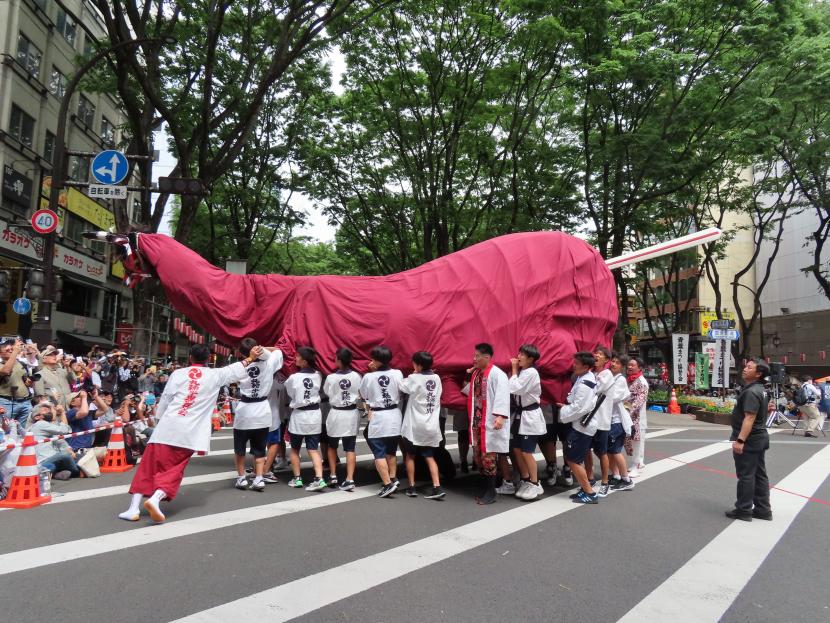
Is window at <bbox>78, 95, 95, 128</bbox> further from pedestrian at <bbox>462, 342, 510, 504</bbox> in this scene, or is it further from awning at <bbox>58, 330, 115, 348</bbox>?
pedestrian at <bbox>462, 342, 510, 504</bbox>

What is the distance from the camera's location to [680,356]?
21.3m

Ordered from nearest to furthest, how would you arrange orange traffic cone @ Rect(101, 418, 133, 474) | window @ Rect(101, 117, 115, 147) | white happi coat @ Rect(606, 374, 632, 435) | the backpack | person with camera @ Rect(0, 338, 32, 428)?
white happi coat @ Rect(606, 374, 632, 435) < person with camera @ Rect(0, 338, 32, 428) < orange traffic cone @ Rect(101, 418, 133, 474) < the backpack < window @ Rect(101, 117, 115, 147)

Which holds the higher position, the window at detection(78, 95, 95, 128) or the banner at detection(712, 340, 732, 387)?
the window at detection(78, 95, 95, 128)

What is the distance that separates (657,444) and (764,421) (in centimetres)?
685

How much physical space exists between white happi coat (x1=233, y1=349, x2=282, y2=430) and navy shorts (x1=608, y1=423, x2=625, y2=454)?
437 cm

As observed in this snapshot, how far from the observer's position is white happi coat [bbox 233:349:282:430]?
672cm

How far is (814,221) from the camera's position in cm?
3238

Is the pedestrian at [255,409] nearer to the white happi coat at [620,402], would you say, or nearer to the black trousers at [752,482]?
the white happi coat at [620,402]

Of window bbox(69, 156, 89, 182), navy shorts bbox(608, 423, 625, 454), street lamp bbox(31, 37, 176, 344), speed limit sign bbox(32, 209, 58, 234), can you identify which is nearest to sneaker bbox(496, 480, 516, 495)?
navy shorts bbox(608, 423, 625, 454)

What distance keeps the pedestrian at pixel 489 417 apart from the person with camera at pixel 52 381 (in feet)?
20.6

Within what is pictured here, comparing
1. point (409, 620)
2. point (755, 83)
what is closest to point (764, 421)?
point (409, 620)

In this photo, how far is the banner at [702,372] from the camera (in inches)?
895

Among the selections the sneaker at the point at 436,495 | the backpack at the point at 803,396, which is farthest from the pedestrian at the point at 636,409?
the backpack at the point at 803,396

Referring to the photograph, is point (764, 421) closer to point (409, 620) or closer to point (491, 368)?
point (491, 368)
